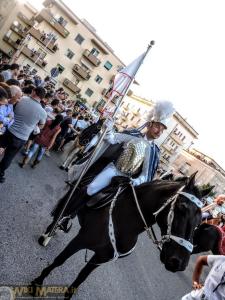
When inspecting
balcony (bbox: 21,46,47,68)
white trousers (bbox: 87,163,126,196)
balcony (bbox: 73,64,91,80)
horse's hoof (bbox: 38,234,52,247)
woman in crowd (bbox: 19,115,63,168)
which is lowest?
horse's hoof (bbox: 38,234,52,247)

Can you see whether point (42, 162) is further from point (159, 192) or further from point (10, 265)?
point (159, 192)

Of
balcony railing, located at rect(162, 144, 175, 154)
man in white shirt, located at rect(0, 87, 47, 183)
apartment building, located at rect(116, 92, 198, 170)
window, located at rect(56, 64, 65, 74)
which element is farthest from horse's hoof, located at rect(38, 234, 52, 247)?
balcony railing, located at rect(162, 144, 175, 154)

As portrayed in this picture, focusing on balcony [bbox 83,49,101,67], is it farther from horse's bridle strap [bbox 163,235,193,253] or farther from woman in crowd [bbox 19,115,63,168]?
horse's bridle strap [bbox 163,235,193,253]

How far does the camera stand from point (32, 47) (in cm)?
4156

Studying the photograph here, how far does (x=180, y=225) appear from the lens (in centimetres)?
316

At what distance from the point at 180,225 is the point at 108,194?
134 cm

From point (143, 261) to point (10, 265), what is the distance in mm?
5043

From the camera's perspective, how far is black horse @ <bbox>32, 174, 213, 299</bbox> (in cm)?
313

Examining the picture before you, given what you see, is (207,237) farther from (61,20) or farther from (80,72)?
(80,72)

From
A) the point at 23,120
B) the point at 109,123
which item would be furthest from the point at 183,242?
the point at 23,120

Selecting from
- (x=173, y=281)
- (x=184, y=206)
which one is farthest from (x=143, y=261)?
(x=184, y=206)

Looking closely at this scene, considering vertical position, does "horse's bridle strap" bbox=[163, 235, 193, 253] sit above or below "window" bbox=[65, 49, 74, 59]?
below

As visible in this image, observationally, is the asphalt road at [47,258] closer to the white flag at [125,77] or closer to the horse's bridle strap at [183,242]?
the horse's bridle strap at [183,242]

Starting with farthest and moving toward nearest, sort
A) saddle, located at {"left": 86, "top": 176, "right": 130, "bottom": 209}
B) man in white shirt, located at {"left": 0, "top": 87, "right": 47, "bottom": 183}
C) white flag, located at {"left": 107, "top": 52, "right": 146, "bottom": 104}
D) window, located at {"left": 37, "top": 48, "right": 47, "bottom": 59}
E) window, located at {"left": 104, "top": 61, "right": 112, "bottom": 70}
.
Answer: window, located at {"left": 104, "top": 61, "right": 112, "bottom": 70}, window, located at {"left": 37, "top": 48, "right": 47, "bottom": 59}, man in white shirt, located at {"left": 0, "top": 87, "right": 47, "bottom": 183}, white flag, located at {"left": 107, "top": 52, "right": 146, "bottom": 104}, saddle, located at {"left": 86, "top": 176, "right": 130, "bottom": 209}
